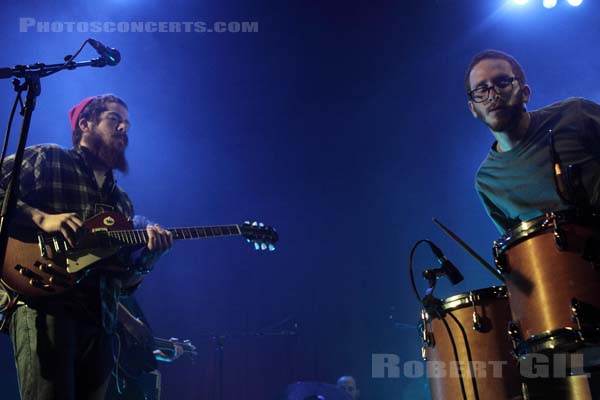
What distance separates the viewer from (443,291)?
8.32m

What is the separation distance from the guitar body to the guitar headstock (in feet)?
3.94

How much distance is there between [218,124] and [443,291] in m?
4.30

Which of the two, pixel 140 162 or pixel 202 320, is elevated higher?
pixel 140 162

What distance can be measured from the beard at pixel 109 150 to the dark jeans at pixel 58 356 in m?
1.17

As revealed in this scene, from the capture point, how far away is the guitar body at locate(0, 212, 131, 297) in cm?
253

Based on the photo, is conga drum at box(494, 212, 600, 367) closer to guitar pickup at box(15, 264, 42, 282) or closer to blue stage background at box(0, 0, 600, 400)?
guitar pickup at box(15, 264, 42, 282)

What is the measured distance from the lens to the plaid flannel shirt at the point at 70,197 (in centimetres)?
261

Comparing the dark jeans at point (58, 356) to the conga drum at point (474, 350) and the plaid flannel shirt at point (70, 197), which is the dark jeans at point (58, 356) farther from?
the conga drum at point (474, 350)

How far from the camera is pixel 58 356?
7.87ft

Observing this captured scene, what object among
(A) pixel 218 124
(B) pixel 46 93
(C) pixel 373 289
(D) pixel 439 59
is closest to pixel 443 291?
(C) pixel 373 289

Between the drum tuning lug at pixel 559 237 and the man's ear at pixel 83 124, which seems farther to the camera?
the man's ear at pixel 83 124

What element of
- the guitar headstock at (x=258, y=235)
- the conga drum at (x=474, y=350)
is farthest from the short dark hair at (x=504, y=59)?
the guitar headstock at (x=258, y=235)

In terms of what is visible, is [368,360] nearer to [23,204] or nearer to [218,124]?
[218,124]

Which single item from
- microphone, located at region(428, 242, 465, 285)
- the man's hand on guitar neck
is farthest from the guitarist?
microphone, located at region(428, 242, 465, 285)
